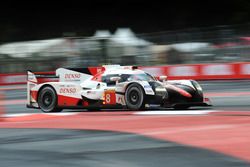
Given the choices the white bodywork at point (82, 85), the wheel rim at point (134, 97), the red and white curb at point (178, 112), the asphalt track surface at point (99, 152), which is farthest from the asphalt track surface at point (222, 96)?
A: the asphalt track surface at point (99, 152)

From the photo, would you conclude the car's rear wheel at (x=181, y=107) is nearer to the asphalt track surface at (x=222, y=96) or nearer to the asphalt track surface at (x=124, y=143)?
the asphalt track surface at (x=222, y=96)

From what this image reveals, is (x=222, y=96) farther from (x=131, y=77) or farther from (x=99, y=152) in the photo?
(x=99, y=152)

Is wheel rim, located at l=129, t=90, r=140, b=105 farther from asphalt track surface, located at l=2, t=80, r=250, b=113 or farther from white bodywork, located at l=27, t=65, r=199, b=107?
asphalt track surface, located at l=2, t=80, r=250, b=113

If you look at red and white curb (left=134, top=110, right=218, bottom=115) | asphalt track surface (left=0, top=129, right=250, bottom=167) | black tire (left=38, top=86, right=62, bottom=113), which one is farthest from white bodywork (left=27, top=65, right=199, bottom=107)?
asphalt track surface (left=0, top=129, right=250, bottom=167)

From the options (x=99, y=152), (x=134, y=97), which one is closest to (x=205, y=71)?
(x=134, y=97)

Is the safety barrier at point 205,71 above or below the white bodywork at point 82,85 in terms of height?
above

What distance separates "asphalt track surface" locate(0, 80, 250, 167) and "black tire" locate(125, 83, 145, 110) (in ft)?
2.52

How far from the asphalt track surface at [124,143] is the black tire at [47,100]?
167cm

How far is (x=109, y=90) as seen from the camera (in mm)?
12969

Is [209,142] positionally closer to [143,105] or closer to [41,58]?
[143,105]

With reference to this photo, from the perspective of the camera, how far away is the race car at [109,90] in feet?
40.6

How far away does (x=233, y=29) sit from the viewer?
75.1 feet

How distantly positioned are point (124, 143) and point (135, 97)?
4888 mm

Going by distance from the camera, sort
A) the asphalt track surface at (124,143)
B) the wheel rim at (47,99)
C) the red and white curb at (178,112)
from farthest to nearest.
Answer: the wheel rim at (47,99) < the red and white curb at (178,112) < the asphalt track surface at (124,143)
